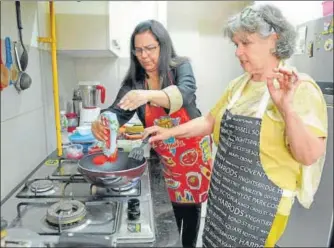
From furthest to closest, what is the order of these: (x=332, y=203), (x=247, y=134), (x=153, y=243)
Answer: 1. (x=332, y=203)
2. (x=247, y=134)
3. (x=153, y=243)

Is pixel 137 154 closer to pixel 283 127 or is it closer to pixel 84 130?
pixel 84 130

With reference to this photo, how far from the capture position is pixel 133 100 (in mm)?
775

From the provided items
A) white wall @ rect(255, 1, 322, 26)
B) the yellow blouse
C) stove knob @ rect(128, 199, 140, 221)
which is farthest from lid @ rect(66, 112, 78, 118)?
white wall @ rect(255, 1, 322, 26)

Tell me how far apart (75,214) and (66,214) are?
0.02m

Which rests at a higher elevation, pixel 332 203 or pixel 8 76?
pixel 8 76

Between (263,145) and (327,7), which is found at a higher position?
(327,7)

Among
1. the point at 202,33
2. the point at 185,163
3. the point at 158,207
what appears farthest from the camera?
the point at 202,33

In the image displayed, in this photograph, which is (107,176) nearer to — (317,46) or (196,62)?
(317,46)

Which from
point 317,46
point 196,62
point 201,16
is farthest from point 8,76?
point 201,16

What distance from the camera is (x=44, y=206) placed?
0.63 metres

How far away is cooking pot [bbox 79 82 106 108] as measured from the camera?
2.61 feet

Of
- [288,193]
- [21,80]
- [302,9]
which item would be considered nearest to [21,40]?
[21,80]

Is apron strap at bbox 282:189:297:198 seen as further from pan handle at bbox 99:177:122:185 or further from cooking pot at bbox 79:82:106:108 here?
cooking pot at bbox 79:82:106:108

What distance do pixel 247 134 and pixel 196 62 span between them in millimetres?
1143
